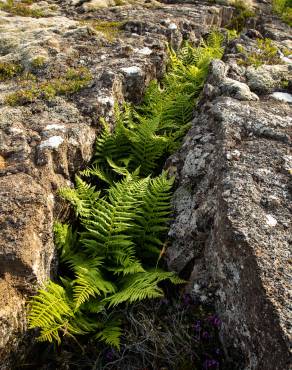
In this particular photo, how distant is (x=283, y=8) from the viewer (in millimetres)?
12164

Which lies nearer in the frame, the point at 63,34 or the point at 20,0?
the point at 63,34

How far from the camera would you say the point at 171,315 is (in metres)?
4.03

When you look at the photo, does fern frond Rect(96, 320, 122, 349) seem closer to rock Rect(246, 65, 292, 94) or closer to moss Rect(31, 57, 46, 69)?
rock Rect(246, 65, 292, 94)

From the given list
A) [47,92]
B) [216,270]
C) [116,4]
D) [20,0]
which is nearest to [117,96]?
[47,92]

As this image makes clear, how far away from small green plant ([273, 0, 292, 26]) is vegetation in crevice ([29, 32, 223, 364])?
22.0ft

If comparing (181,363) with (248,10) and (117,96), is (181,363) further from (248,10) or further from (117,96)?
(248,10)

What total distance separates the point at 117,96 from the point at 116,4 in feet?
21.3

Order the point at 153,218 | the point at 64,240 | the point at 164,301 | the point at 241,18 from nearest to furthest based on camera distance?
the point at 164,301 < the point at 64,240 < the point at 153,218 < the point at 241,18

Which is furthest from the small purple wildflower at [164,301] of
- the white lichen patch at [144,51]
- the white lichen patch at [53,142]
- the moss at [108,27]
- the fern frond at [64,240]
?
the moss at [108,27]

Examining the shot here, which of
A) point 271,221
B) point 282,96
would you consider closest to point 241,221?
point 271,221

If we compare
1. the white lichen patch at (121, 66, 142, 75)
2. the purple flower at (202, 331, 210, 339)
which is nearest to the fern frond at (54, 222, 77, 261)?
the purple flower at (202, 331, 210, 339)

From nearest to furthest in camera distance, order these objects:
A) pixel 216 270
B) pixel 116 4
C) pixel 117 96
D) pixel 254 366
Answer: pixel 254 366 → pixel 216 270 → pixel 117 96 → pixel 116 4

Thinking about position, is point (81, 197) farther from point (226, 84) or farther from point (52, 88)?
point (226, 84)

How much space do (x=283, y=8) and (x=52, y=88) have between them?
363 inches
